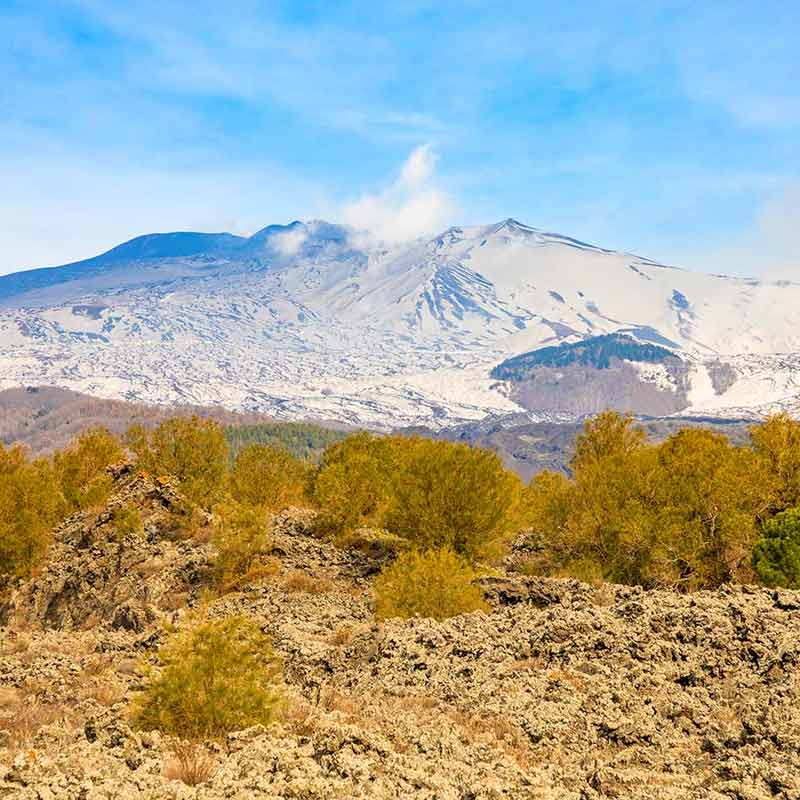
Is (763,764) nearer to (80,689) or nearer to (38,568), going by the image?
(80,689)

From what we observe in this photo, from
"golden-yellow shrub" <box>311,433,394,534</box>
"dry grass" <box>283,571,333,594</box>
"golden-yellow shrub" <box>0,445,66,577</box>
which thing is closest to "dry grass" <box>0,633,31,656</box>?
"golden-yellow shrub" <box>0,445,66,577</box>

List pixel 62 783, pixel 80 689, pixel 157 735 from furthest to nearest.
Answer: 1. pixel 80 689
2. pixel 157 735
3. pixel 62 783

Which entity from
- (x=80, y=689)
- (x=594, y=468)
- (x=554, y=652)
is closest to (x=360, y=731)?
(x=554, y=652)

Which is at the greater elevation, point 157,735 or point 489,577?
point 157,735

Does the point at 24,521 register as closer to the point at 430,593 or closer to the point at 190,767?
the point at 430,593

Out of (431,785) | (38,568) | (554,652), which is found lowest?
(38,568)

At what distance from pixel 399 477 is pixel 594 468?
11.7 m

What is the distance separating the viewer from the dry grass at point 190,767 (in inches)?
449

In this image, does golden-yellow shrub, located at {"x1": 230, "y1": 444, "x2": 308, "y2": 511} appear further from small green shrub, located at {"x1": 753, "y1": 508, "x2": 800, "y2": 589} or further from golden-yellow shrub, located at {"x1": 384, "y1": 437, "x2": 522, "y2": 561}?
small green shrub, located at {"x1": 753, "y1": 508, "x2": 800, "y2": 589}

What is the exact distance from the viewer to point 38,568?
41594 mm

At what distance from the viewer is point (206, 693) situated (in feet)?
49.1

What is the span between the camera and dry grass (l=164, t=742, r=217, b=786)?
11.4 metres

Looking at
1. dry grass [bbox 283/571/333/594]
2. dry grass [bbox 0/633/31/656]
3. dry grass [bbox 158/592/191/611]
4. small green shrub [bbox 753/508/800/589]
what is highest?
small green shrub [bbox 753/508/800/589]

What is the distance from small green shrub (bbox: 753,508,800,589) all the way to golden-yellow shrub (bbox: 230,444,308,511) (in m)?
27.9
